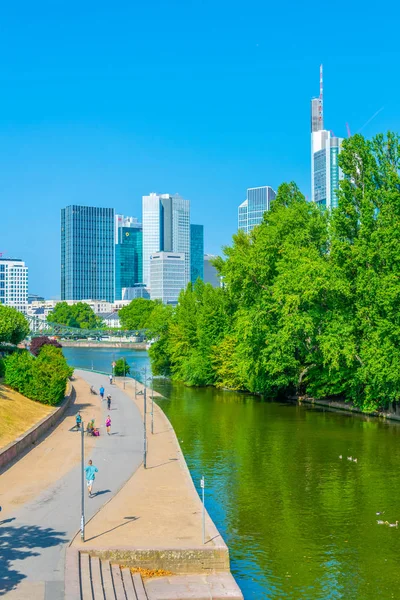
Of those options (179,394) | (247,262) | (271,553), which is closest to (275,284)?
(247,262)

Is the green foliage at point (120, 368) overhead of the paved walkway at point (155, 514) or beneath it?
overhead

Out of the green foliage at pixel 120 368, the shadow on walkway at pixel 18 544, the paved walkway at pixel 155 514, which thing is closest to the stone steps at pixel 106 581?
the paved walkway at pixel 155 514

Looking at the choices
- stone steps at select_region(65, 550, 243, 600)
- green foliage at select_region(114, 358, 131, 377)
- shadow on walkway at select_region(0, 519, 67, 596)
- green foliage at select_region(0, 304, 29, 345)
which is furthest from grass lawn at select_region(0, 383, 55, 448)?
green foliage at select_region(114, 358, 131, 377)

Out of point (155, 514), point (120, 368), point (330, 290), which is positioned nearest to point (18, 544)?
point (155, 514)

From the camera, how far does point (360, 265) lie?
5881 centimetres

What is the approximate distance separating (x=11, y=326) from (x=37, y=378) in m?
23.0

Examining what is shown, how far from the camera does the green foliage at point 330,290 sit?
186 feet

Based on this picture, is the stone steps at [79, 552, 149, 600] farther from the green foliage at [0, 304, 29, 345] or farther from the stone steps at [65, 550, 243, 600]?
the green foliage at [0, 304, 29, 345]

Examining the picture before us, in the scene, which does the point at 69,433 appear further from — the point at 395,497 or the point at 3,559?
the point at 3,559

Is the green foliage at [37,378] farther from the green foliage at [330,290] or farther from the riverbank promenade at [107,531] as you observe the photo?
the green foliage at [330,290]

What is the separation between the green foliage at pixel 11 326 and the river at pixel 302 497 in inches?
1035

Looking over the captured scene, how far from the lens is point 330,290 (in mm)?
59406

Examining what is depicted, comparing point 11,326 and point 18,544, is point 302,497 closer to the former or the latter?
point 18,544

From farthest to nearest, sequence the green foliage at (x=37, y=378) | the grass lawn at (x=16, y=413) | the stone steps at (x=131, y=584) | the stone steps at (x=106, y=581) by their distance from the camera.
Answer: the green foliage at (x=37, y=378)
the grass lawn at (x=16, y=413)
the stone steps at (x=131, y=584)
the stone steps at (x=106, y=581)
